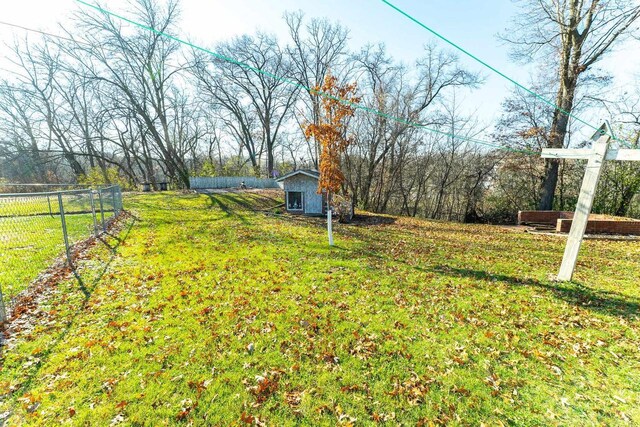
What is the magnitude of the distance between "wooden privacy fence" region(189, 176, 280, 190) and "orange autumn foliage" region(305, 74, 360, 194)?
21003 millimetres

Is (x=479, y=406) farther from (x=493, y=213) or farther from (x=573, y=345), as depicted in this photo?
(x=493, y=213)

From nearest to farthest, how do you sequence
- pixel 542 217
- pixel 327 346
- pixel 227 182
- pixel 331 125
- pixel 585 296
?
pixel 327 346
pixel 585 296
pixel 331 125
pixel 542 217
pixel 227 182

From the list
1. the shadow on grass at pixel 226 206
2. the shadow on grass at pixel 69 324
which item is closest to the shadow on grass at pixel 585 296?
the shadow on grass at pixel 69 324

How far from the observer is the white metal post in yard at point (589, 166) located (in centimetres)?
518

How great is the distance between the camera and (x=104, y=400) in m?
2.93

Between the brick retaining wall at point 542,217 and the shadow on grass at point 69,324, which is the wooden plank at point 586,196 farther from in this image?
the brick retaining wall at point 542,217

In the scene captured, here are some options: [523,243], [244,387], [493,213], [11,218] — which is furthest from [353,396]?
[493,213]

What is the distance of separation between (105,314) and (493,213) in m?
26.0

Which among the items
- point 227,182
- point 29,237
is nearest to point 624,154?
point 29,237

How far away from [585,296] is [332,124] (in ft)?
25.7

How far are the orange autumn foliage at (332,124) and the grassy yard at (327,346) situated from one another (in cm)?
385

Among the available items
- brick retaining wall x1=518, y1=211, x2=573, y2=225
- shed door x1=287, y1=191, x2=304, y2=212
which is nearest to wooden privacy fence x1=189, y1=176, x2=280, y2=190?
shed door x1=287, y1=191, x2=304, y2=212

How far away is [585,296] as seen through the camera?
541 cm

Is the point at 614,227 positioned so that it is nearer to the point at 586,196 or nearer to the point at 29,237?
the point at 586,196
